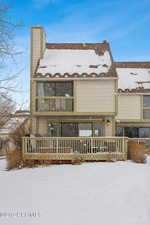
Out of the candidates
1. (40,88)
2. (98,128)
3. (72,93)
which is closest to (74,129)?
(98,128)

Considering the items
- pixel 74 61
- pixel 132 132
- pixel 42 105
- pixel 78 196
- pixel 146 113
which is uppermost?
pixel 74 61

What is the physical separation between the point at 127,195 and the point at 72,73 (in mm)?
10220

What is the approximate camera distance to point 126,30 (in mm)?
17969

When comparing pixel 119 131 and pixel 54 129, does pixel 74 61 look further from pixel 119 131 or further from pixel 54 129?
pixel 119 131

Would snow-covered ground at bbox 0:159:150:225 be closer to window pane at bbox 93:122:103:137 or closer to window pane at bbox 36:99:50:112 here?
window pane at bbox 93:122:103:137

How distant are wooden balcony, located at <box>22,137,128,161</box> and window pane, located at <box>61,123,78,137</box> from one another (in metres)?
2.63

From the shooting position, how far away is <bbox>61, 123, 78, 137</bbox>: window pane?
53.3ft

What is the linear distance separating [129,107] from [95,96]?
236 inches

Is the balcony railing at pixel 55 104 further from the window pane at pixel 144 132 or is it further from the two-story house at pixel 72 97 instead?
the window pane at pixel 144 132

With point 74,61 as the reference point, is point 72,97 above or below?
below

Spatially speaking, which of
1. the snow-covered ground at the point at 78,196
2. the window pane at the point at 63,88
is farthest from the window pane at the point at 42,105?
the snow-covered ground at the point at 78,196

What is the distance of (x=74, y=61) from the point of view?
17094mm

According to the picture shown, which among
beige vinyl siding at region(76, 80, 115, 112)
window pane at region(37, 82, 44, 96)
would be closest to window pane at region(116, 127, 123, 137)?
beige vinyl siding at region(76, 80, 115, 112)

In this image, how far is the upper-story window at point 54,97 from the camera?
1548cm
